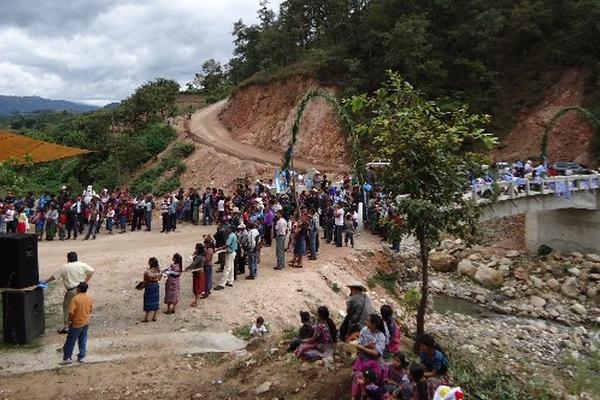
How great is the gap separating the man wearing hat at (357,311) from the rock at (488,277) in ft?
Answer: 50.1

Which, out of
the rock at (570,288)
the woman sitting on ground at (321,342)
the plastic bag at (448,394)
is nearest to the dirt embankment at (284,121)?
the rock at (570,288)

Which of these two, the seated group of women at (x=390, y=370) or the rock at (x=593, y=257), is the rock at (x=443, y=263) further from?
the seated group of women at (x=390, y=370)

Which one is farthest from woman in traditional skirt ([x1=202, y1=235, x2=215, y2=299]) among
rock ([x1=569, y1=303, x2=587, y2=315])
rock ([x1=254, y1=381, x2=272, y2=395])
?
rock ([x1=569, y1=303, x2=587, y2=315])

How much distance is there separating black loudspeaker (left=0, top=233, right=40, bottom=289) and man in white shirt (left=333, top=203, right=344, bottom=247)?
34.6 ft

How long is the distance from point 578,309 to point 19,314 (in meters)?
18.9

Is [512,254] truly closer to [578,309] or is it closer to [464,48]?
[578,309]

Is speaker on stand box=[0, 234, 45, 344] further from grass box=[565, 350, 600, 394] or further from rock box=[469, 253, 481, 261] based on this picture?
rock box=[469, 253, 481, 261]

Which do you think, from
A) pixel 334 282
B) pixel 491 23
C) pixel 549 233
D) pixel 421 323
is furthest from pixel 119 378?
pixel 491 23

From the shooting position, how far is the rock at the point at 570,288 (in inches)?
882

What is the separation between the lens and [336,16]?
42.8 metres

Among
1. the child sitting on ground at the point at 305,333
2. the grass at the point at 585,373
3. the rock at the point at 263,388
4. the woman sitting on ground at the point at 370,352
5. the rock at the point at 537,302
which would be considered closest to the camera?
the woman sitting on ground at the point at 370,352

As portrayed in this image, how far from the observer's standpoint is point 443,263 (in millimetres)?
24609

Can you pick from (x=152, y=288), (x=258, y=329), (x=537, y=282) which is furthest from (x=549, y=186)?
(x=152, y=288)

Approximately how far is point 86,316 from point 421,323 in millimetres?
6267
